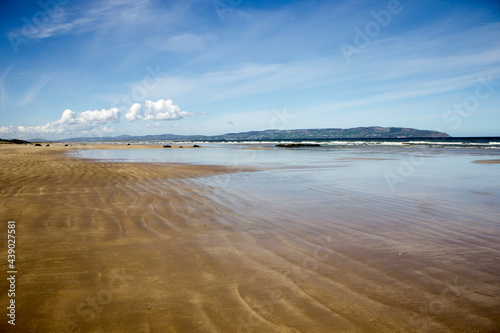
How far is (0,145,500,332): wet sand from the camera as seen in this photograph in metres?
2.74

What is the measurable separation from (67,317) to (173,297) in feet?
3.21

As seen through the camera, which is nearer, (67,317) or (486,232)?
(67,317)

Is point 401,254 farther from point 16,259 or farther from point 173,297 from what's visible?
point 16,259

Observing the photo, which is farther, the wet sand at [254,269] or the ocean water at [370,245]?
the ocean water at [370,245]

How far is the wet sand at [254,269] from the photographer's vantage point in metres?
2.74

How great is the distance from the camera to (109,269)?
375 centimetres

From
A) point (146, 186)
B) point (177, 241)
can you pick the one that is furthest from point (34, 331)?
point (146, 186)

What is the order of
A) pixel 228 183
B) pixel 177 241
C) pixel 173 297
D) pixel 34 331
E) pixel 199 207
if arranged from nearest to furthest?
pixel 34 331 < pixel 173 297 < pixel 177 241 < pixel 199 207 < pixel 228 183

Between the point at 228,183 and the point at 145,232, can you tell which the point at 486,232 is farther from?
the point at 228,183

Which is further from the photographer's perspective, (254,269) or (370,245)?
(370,245)

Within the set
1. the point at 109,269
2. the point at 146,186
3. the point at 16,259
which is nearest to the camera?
the point at 109,269

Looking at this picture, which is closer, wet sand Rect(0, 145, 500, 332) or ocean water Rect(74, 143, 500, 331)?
wet sand Rect(0, 145, 500, 332)

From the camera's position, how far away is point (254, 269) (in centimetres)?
378

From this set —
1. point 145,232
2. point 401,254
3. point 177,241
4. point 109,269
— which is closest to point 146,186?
point 145,232
